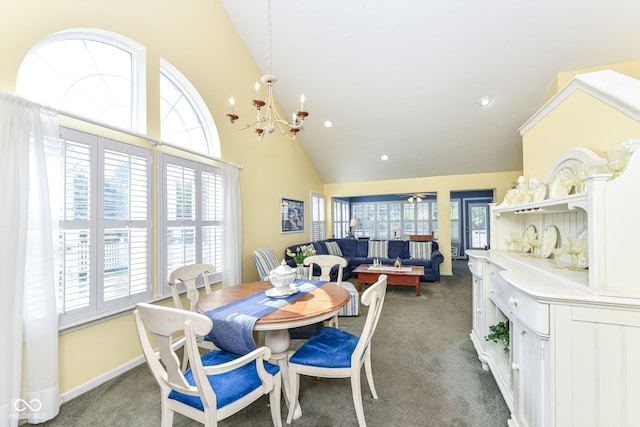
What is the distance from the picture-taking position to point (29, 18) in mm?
1934

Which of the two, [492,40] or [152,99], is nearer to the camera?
[152,99]

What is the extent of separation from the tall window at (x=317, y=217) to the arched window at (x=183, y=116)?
11.5 ft

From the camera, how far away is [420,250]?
6.39m

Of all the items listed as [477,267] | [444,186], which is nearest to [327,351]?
[477,267]

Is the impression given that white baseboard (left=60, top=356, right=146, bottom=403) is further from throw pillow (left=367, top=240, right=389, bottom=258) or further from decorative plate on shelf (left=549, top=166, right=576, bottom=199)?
throw pillow (left=367, top=240, right=389, bottom=258)

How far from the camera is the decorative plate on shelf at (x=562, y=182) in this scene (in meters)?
1.84

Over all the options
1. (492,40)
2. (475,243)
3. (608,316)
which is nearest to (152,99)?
(608,316)

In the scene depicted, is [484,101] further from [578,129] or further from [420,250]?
[420,250]

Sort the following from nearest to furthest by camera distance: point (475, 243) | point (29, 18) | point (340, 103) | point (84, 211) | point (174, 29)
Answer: point (29, 18) → point (84, 211) → point (174, 29) → point (340, 103) → point (475, 243)

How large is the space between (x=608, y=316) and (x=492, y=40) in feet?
12.2

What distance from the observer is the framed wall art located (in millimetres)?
5332

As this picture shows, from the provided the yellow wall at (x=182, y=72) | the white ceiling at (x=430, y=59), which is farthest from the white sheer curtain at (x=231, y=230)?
the white ceiling at (x=430, y=59)

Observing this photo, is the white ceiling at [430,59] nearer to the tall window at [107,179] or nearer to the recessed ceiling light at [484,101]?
the recessed ceiling light at [484,101]

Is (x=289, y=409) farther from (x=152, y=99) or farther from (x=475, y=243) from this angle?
(x=475, y=243)
